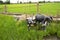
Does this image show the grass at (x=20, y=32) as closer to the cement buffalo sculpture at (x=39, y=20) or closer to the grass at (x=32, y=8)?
the cement buffalo sculpture at (x=39, y=20)

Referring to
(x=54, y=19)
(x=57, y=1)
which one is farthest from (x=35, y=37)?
(x=57, y=1)

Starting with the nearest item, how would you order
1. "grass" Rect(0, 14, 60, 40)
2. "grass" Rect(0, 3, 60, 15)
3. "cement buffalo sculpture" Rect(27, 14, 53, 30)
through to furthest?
"grass" Rect(0, 14, 60, 40) → "cement buffalo sculpture" Rect(27, 14, 53, 30) → "grass" Rect(0, 3, 60, 15)

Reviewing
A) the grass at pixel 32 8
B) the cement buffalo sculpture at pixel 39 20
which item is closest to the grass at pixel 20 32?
the cement buffalo sculpture at pixel 39 20

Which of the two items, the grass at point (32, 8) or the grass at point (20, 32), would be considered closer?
the grass at point (20, 32)

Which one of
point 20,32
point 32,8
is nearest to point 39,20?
point 20,32

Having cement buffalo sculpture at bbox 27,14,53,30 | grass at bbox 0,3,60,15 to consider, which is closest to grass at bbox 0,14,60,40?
cement buffalo sculpture at bbox 27,14,53,30

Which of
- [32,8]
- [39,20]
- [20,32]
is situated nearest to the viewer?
[20,32]

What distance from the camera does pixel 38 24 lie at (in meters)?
4.38

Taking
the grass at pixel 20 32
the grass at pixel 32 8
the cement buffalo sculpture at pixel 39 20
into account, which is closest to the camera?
the grass at pixel 20 32

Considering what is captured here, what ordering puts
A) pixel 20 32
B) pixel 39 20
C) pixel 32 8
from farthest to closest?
pixel 32 8
pixel 39 20
pixel 20 32

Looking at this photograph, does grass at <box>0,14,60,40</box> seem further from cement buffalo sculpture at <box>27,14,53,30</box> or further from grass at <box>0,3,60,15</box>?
grass at <box>0,3,60,15</box>

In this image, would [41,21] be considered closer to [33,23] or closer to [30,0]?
Answer: [33,23]

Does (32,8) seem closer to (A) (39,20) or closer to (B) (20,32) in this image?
(A) (39,20)

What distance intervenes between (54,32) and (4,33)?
4.36 feet
